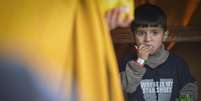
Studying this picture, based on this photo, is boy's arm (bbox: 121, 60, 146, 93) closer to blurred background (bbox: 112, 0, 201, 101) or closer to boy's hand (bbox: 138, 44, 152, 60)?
boy's hand (bbox: 138, 44, 152, 60)

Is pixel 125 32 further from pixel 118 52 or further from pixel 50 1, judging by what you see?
pixel 50 1

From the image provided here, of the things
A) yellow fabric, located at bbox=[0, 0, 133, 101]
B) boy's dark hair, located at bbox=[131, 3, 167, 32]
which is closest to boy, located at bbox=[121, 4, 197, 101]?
boy's dark hair, located at bbox=[131, 3, 167, 32]

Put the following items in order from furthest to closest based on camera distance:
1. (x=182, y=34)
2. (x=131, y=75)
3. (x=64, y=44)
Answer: (x=182, y=34)
(x=131, y=75)
(x=64, y=44)

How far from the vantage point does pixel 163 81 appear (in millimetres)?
1439

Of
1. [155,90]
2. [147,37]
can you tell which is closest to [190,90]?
[155,90]

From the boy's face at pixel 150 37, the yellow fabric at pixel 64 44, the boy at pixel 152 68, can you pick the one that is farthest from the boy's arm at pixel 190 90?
the yellow fabric at pixel 64 44

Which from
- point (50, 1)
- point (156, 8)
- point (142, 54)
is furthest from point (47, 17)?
point (156, 8)

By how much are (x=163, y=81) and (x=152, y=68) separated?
62mm

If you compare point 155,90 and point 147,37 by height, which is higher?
point 147,37

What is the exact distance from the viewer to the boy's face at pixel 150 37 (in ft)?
4.71

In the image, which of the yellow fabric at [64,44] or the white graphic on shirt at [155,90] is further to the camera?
the white graphic on shirt at [155,90]

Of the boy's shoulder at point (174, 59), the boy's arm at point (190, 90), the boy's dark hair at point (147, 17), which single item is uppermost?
the boy's dark hair at point (147, 17)

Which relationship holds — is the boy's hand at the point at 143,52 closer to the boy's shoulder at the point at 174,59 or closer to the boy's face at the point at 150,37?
the boy's face at the point at 150,37

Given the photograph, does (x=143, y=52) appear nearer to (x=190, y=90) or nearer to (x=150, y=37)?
(x=150, y=37)
